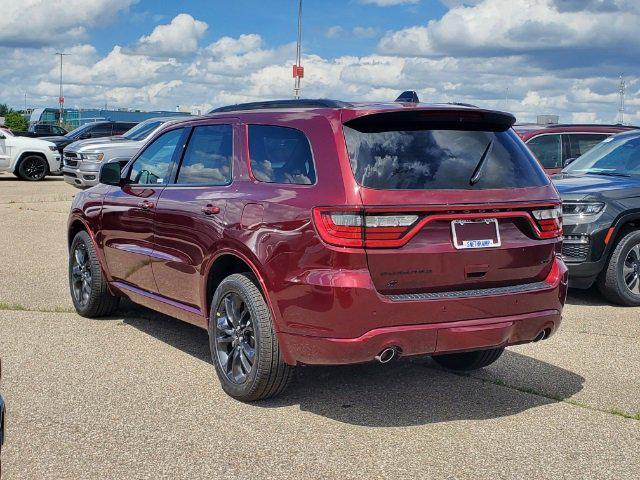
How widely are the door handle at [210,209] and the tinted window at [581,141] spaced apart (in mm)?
8486

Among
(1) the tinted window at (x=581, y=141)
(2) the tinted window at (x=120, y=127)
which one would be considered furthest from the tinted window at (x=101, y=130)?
(1) the tinted window at (x=581, y=141)

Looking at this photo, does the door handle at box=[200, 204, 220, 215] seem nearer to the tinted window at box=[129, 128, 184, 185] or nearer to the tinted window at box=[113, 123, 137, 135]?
the tinted window at box=[129, 128, 184, 185]

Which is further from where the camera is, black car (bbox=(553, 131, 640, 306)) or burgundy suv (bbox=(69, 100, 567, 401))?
black car (bbox=(553, 131, 640, 306))

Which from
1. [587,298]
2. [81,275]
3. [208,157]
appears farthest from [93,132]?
[208,157]

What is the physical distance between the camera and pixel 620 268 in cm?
862

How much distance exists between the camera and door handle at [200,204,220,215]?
17.6ft

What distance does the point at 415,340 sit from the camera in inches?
182

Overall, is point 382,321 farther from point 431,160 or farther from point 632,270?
point 632,270

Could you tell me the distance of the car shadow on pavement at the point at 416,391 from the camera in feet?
16.6

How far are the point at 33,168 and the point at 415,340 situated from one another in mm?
23862

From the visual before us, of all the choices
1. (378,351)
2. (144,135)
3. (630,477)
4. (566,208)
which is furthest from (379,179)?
(144,135)

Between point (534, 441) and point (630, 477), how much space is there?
57cm

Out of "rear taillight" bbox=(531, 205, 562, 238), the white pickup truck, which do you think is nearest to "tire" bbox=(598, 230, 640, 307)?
"rear taillight" bbox=(531, 205, 562, 238)

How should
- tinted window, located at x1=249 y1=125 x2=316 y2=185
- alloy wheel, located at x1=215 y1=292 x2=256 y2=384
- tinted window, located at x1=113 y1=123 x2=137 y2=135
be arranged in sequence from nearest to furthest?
1. tinted window, located at x1=249 y1=125 x2=316 y2=185
2. alloy wheel, located at x1=215 y1=292 x2=256 y2=384
3. tinted window, located at x1=113 y1=123 x2=137 y2=135
